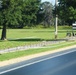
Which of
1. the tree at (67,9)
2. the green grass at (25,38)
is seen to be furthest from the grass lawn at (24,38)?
the tree at (67,9)

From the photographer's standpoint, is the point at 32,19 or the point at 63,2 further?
the point at 32,19

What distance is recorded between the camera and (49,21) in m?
171

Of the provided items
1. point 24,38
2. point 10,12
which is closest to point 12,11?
point 10,12

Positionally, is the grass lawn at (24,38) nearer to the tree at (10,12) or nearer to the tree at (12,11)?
the tree at (12,11)

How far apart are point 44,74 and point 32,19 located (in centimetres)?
3864

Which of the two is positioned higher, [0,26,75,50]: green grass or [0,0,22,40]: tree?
[0,0,22,40]: tree

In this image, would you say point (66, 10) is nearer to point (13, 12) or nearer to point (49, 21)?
point (13, 12)

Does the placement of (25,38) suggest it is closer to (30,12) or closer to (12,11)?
(30,12)

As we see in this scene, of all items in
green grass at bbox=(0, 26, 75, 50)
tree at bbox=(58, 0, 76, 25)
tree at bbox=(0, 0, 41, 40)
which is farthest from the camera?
tree at bbox=(0, 0, 41, 40)

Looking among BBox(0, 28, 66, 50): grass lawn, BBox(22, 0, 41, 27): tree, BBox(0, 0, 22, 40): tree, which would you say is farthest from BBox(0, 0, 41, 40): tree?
BBox(0, 28, 66, 50): grass lawn

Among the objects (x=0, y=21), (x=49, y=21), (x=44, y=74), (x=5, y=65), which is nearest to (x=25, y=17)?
(x=0, y=21)

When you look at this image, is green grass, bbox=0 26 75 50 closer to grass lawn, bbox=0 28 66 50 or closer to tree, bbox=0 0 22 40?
grass lawn, bbox=0 28 66 50

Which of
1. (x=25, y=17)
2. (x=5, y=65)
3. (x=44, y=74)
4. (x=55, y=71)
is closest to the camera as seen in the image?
(x=44, y=74)

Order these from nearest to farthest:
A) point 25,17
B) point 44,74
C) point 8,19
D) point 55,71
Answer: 1. point 44,74
2. point 55,71
3. point 8,19
4. point 25,17
